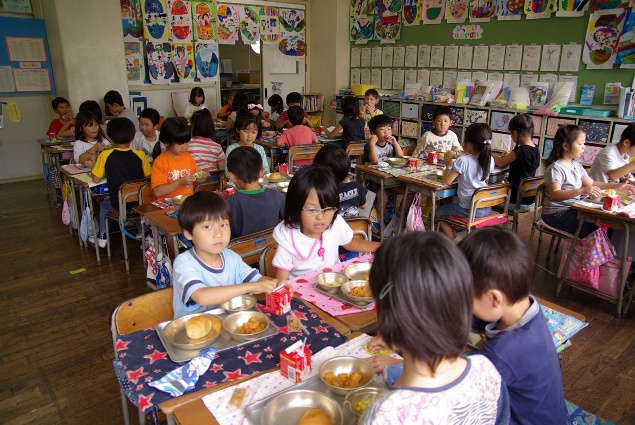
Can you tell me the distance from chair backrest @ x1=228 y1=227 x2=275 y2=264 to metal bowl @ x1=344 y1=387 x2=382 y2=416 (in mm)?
1375

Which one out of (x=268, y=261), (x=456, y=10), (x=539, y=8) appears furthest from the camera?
(x=456, y=10)

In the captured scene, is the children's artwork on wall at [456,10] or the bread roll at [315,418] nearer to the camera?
the bread roll at [315,418]

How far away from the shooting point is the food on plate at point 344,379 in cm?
152

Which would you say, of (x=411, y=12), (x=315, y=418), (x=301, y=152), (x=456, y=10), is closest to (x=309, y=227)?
(x=315, y=418)

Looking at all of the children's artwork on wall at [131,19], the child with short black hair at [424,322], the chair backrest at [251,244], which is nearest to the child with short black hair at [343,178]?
the chair backrest at [251,244]

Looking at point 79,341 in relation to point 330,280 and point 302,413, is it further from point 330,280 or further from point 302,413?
point 302,413

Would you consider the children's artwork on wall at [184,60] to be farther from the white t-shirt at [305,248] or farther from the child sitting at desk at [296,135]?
the white t-shirt at [305,248]

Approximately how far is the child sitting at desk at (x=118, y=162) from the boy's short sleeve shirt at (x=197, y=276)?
8.20ft

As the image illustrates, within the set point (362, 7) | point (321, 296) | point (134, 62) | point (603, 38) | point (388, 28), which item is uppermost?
point (362, 7)

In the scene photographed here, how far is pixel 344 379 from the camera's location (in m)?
1.55

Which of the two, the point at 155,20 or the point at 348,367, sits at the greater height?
the point at 155,20

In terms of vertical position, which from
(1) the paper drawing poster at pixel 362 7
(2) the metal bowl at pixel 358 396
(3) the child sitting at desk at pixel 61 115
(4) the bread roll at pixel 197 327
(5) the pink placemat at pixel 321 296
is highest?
(1) the paper drawing poster at pixel 362 7

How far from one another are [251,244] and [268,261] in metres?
0.24

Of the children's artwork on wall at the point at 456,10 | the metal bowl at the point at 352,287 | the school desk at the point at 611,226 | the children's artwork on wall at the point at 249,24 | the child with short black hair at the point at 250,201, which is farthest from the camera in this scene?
the children's artwork on wall at the point at 249,24
